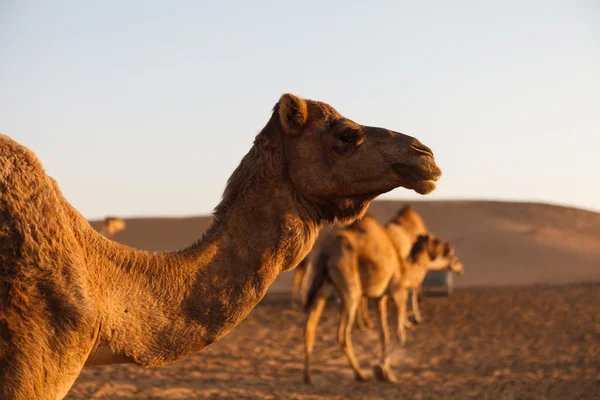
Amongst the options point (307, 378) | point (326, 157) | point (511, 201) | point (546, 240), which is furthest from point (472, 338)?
point (511, 201)

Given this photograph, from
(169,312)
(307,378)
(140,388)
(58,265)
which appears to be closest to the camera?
(58,265)

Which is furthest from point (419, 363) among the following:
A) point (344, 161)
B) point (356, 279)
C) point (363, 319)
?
point (344, 161)

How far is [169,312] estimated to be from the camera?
2959mm

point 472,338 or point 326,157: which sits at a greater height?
point 326,157

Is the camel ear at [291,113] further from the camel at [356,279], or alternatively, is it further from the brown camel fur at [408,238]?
the brown camel fur at [408,238]

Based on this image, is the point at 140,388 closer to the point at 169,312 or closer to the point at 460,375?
the point at 460,375

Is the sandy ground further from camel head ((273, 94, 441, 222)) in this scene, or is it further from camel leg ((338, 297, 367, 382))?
camel head ((273, 94, 441, 222))

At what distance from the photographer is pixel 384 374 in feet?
32.6

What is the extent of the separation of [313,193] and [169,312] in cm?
74

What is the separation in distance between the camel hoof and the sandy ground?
131 millimetres

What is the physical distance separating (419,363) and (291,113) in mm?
8544

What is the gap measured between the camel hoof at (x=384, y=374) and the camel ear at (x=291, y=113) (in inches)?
285

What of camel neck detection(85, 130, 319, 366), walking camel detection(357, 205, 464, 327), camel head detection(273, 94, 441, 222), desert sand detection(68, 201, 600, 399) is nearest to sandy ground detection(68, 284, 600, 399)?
desert sand detection(68, 201, 600, 399)

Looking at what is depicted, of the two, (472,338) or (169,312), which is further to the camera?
(472,338)
